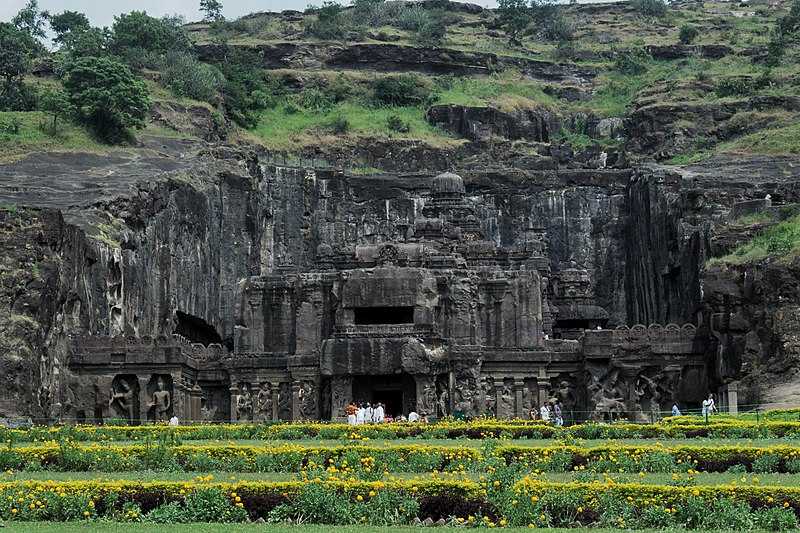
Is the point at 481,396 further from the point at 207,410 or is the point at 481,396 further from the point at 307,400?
the point at 207,410

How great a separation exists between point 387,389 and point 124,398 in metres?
12.1

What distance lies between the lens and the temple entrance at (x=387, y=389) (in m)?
62.8

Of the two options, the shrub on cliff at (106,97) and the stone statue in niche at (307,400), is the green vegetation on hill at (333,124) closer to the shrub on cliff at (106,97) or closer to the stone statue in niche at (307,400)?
the shrub on cliff at (106,97)

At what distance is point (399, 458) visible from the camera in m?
33.2

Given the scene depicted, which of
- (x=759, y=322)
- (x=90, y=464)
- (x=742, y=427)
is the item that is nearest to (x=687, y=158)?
(x=759, y=322)

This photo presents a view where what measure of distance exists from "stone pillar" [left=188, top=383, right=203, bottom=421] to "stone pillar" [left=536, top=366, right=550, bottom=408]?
1549 centimetres

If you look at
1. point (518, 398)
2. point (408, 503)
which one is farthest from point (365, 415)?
point (408, 503)

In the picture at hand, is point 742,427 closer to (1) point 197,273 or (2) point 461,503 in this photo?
(2) point 461,503

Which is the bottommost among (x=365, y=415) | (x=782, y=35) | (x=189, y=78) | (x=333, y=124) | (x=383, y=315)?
(x=365, y=415)

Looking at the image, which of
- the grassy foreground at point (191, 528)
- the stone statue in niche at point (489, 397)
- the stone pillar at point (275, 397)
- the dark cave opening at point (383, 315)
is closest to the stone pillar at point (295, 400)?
the stone pillar at point (275, 397)

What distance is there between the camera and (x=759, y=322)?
195 feet

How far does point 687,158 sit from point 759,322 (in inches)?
1807

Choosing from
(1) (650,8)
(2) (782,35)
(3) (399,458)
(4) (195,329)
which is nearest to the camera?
(3) (399,458)

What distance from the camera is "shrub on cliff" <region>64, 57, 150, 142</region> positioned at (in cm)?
9188
